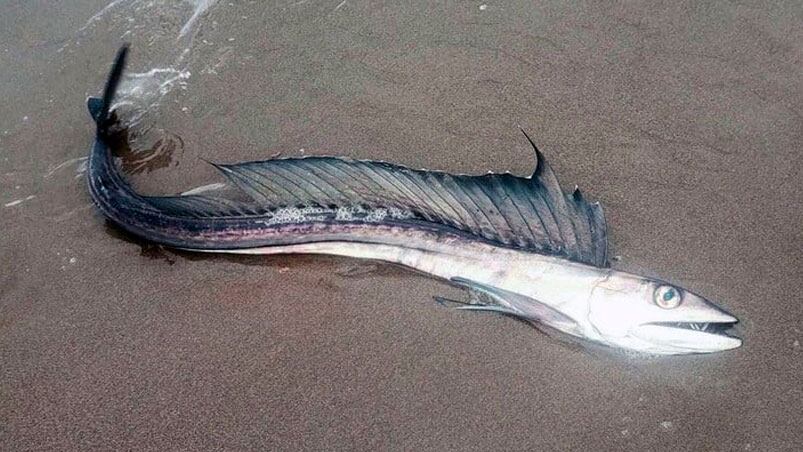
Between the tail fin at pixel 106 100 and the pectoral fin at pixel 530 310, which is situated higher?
the tail fin at pixel 106 100

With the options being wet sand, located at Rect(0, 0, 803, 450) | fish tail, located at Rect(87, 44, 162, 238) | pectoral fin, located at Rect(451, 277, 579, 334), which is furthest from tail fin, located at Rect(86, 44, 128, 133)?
pectoral fin, located at Rect(451, 277, 579, 334)

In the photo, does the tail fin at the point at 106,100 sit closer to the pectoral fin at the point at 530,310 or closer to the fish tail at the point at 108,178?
the fish tail at the point at 108,178

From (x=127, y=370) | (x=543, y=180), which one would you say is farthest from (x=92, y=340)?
(x=543, y=180)

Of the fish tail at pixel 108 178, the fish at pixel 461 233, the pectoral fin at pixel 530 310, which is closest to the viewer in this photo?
the fish at pixel 461 233

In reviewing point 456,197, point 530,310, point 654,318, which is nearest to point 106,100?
point 456,197

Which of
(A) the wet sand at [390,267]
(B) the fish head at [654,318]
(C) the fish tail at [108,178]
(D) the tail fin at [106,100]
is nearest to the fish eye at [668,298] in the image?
(B) the fish head at [654,318]

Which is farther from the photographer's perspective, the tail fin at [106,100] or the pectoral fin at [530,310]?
the tail fin at [106,100]

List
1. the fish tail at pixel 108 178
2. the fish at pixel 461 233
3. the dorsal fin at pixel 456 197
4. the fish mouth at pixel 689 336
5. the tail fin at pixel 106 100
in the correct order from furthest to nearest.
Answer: the tail fin at pixel 106 100, the fish tail at pixel 108 178, the dorsal fin at pixel 456 197, the fish at pixel 461 233, the fish mouth at pixel 689 336
